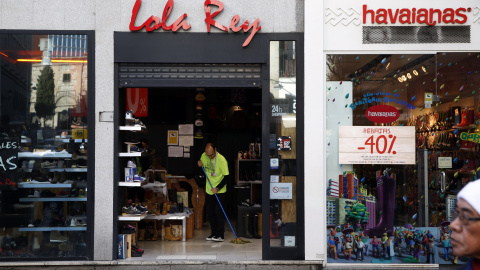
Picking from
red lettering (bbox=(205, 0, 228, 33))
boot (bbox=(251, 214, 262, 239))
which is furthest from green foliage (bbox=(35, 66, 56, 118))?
boot (bbox=(251, 214, 262, 239))

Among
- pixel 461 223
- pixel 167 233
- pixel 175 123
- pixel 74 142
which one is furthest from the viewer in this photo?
pixel 175 123

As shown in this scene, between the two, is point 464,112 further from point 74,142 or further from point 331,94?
point 74,142

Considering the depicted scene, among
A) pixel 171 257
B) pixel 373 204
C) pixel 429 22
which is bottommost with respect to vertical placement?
pixel 171 257

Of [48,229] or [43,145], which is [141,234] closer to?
[48,229]

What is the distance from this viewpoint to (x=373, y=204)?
838 centimetres

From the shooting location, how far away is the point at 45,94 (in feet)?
26.8

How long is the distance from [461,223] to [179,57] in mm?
6259

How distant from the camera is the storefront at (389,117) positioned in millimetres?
8273

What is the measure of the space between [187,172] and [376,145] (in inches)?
232

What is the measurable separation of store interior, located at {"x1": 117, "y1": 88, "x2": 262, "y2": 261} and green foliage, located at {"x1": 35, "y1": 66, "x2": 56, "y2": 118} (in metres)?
1.00

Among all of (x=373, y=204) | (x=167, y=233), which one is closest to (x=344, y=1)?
(x=373, y=204)

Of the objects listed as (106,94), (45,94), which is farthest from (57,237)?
(106,94)

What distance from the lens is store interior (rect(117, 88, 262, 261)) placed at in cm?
879

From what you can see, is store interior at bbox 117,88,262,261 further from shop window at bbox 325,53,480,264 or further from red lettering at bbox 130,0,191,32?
shop window at bbox 325,53,480,264
